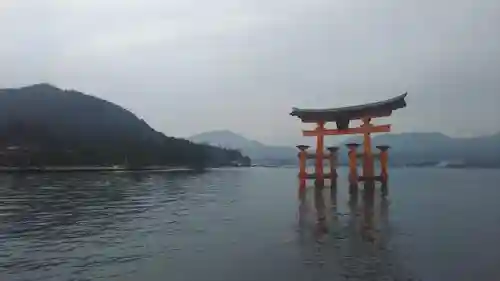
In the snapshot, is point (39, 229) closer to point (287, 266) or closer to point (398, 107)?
point (287, 266)

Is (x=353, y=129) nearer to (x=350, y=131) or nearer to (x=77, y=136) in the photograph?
(x=350, y=131)

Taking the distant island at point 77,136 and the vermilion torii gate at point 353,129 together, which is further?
the distant island at point 77,136

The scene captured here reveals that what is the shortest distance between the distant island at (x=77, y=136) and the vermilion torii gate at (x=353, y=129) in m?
64.1

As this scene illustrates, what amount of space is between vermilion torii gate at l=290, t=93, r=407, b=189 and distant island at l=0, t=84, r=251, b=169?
64085 mm

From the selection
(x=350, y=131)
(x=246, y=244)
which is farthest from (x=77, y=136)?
(x=246, y=244)

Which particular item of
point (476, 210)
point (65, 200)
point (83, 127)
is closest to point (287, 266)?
point (476, 210)

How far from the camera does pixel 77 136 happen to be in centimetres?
11794

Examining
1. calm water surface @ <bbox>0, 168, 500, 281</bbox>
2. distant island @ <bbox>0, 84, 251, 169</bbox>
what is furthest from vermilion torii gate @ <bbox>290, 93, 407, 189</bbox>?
distant island @ <bbox>0, 84, 251, 169</bbox>

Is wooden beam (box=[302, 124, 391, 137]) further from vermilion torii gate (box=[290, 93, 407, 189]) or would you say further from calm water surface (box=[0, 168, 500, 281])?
calm water surface (box=[0, 168, 500, 281])

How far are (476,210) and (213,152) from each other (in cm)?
14005

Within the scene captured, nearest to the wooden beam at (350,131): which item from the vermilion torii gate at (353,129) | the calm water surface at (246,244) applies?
the vermilion torii gate at (353,129)

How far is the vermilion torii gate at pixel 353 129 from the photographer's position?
101ft

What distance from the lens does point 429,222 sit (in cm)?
1925

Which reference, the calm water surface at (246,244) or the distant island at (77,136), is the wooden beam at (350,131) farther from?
the distant island at (77,136)
